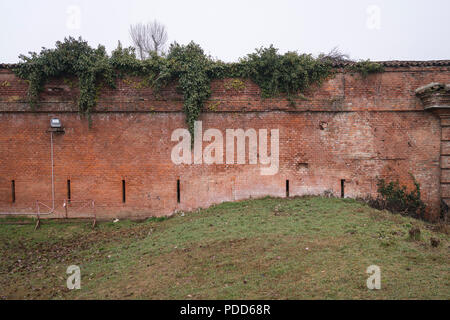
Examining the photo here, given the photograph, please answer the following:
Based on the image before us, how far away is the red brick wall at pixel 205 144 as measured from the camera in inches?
405

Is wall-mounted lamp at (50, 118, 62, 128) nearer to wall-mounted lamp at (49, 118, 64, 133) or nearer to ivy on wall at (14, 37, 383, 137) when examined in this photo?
wall-mounted lamp at (49, 118, 64, 133)

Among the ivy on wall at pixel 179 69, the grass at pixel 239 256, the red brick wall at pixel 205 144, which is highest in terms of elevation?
the ivy on wall at pixel 179 69

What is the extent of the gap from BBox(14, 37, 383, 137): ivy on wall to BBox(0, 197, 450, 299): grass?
3951 millimetres

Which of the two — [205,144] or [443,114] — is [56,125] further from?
[443,114]

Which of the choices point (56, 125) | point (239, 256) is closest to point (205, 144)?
point (239, 256)

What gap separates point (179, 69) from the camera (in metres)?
10.1

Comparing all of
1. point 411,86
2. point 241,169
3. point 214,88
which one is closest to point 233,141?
point 241,169

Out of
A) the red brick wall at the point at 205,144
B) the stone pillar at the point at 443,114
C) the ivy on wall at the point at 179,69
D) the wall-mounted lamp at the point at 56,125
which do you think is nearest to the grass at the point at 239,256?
the red brick wall at the point at 205,144

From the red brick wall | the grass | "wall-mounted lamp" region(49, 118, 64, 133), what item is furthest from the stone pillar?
"wall-mounted lamp" region(49, 118, 64, 133)

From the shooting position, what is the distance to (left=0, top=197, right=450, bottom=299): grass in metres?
5.06

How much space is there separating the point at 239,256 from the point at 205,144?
4.95 meters

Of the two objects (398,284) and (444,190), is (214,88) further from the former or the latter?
(444,190)

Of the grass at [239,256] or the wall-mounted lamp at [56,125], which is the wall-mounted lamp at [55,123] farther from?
the grass at [239,256]

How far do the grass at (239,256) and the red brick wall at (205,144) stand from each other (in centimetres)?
109
